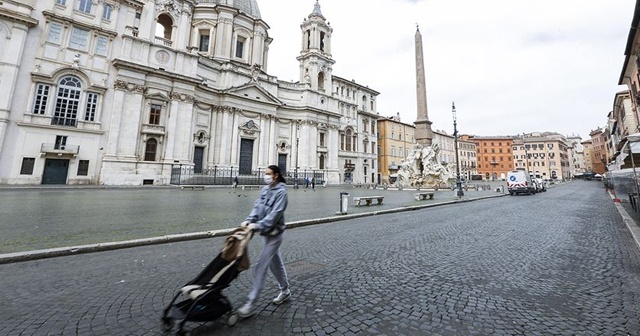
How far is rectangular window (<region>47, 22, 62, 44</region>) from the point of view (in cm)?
2317

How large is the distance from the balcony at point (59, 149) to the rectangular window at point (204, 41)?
74.6 ft

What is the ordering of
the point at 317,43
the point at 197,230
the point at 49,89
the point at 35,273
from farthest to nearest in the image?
the point at 317,43
the point at 49,89
the point at 197,230
the point at 35,273

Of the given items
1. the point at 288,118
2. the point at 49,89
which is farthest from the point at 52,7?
the point at 288,118

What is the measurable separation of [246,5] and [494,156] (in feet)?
271

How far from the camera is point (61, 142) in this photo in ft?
75.1

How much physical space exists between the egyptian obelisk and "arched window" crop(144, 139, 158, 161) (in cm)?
2904

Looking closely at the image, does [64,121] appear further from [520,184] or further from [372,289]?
[520,184]

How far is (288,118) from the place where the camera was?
41.6 m

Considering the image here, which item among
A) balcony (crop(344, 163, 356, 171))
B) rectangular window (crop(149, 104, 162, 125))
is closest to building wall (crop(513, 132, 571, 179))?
balcony (crop(344, 163, 356, 171))

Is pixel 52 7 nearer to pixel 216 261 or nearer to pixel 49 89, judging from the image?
pixel 49 89

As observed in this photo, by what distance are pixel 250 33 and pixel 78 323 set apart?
150 ft

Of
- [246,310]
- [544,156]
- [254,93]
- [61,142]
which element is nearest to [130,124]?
[61,142]

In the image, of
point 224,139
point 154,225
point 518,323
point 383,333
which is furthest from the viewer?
point 224,139

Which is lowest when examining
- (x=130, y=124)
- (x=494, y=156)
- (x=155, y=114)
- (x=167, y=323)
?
(x=167, y=323)
